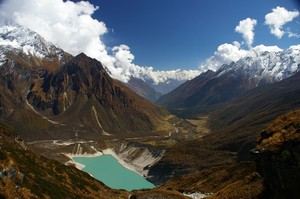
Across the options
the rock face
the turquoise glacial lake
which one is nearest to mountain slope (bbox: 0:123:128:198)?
the rock face

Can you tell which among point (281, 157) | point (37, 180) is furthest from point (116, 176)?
point (281, 157)

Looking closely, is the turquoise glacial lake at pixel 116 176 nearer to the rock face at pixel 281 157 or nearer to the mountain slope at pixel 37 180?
the mountain slope at pixel 37 180

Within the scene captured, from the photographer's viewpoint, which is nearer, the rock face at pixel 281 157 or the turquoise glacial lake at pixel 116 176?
the rock face at pixel 281 157

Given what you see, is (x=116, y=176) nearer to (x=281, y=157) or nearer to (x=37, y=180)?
(x=37, y=180)

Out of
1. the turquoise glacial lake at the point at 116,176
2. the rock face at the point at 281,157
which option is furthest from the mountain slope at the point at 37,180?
the turquoise glacial lake at the point at 116,176

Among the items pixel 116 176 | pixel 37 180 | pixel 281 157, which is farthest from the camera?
pixel 116 176

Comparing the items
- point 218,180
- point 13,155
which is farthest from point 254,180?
point 218,180
